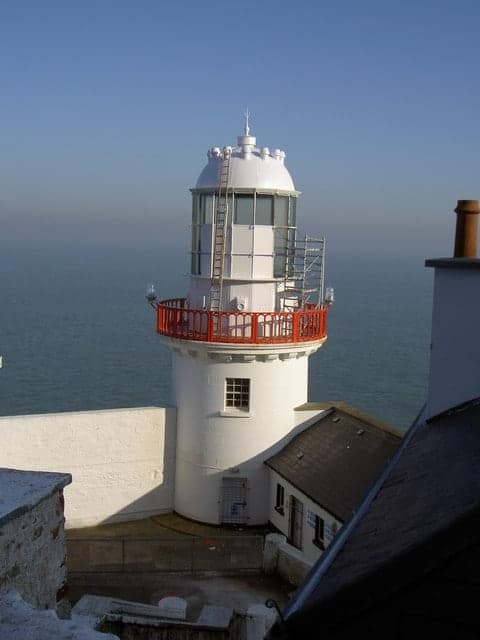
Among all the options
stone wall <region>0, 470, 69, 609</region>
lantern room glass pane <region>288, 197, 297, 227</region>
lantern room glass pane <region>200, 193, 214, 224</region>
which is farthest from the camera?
lantern room glass pane <region>288, 197, 297, 227</region>

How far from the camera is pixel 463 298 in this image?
24.3 ft

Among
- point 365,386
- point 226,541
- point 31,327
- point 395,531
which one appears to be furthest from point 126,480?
point 31,327

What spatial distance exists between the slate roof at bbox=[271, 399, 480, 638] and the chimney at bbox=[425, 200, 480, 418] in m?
2.46

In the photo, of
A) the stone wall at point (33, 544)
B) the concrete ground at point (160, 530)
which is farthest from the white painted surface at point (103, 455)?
the stone wall at point (33, 544)

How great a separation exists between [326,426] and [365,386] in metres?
25.9

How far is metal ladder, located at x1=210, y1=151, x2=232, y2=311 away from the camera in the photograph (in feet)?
53.8

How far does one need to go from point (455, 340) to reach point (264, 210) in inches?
385

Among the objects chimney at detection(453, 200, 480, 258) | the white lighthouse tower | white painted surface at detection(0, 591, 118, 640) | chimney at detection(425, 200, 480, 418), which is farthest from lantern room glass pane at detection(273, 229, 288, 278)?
white painted surface at detection(0, 591, 118, 640)

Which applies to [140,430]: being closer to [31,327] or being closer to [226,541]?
[226,541]

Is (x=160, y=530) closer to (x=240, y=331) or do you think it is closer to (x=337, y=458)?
(x=337, y=458)

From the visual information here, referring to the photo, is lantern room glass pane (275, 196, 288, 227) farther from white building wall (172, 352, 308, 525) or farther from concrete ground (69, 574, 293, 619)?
concrete ground (69, 574, 293, 619)

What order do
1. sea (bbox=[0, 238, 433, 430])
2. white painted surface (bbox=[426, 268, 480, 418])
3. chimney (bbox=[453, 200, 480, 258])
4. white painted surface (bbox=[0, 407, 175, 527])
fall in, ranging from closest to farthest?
1. white painted surface (bbox=[426, 268, 480, 418])
2. chimney (bbox=[453, 200, 480, 258])
3. white painted surface (bbox=[0, 407, 175, 527])
4. sea (bbox=[0, 238, 433, 430])

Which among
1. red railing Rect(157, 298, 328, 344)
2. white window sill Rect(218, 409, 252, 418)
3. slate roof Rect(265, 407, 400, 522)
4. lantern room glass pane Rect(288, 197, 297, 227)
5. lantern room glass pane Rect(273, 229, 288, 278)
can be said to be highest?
lantern room glass pane Rect(288, 197, 297, 227)

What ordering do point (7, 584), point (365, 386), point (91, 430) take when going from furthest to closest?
point (365, 386), point (91, 430), point (7, 584)
